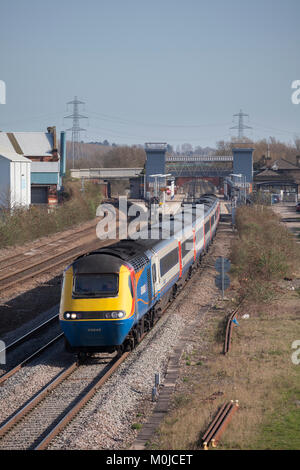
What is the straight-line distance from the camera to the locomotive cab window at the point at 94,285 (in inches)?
612

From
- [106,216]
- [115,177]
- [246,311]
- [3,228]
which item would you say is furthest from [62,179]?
[246,311]

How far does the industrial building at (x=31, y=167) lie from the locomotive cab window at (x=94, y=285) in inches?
1253

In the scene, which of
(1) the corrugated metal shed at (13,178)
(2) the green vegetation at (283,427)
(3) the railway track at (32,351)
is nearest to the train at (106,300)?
(3) the railway track at (32,351)

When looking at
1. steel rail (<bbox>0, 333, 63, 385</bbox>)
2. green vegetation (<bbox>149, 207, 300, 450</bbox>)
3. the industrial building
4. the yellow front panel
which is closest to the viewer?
green vegetation (<bbox>149, 207, 300, 450</bbox>)

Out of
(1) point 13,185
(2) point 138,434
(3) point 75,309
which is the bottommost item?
(2) point 138,434

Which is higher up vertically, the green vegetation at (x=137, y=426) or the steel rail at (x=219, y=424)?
the steel rail at (x=219, y=424)

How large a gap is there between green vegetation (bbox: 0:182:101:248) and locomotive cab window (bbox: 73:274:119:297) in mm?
22758

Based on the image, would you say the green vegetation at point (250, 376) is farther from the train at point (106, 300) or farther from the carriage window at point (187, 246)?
the carriage window at point (187, 246)

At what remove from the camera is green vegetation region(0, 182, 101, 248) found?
38.5 meters

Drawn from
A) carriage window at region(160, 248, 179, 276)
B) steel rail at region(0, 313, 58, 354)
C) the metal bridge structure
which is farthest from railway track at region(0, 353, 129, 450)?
the metal bridge structure

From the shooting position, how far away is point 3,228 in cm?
3728

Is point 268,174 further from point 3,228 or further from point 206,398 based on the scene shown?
point 206,398

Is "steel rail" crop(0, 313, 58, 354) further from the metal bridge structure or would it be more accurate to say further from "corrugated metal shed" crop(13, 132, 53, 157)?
the metal bridge structure

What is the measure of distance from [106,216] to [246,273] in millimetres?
38424
